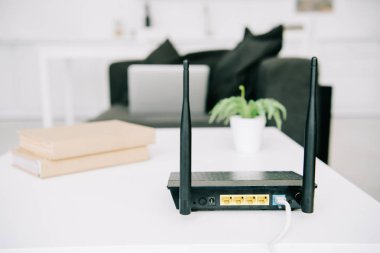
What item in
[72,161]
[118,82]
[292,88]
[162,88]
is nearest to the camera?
[72,161]

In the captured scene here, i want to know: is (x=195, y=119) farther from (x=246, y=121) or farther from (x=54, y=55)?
(x=54, y=55)

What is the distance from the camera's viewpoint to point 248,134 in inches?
42.1

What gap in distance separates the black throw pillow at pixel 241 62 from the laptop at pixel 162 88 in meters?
0.13

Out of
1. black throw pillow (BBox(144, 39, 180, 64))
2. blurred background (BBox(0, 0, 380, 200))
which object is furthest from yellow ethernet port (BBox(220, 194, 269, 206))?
blurred background (BBox(0, 0, 380, 200))

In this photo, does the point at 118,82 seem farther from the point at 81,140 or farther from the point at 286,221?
the point at 286,221

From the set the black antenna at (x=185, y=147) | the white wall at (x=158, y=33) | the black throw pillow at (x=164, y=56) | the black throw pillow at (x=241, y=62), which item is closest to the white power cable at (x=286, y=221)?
the black antenna at (x=185, y=147)

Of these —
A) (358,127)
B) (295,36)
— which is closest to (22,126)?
(295,36)

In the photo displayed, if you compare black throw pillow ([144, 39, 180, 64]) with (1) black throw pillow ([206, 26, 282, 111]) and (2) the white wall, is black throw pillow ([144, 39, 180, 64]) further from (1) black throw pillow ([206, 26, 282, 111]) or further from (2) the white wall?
(2) the white wall

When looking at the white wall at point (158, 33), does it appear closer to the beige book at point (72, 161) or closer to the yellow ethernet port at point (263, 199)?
the beige book at point (72, 161)

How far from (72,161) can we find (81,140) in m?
0.05

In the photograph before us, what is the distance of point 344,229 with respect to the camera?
57 centimetres

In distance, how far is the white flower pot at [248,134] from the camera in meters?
1.07

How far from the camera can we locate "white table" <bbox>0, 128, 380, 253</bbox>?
1.73 feet

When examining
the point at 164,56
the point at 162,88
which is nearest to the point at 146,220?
the point at 162,88
